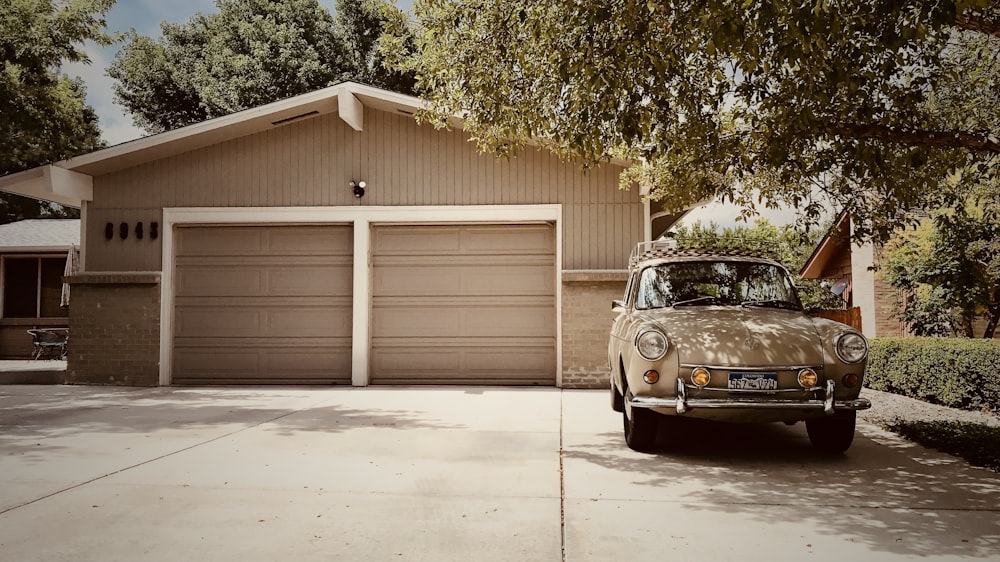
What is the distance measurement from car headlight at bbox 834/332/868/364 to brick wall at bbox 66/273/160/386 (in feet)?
33.8

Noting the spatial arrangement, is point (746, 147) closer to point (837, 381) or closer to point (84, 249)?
point (837, 381)

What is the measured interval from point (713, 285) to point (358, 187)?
673 cm

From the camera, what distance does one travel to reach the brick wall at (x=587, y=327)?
11.4 m

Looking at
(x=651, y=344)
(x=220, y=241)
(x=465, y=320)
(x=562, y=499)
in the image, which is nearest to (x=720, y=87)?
(x=651, y=344)

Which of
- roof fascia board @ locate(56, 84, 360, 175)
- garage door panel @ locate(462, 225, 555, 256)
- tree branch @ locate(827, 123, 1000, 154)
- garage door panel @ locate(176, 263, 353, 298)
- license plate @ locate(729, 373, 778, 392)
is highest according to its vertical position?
roof fascia board @ locate(56, 84, 360, 175)

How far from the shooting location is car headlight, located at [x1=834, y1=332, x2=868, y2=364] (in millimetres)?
5680

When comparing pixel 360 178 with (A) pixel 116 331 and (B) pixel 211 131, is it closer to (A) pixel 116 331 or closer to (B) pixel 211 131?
(B) pixel 211 131

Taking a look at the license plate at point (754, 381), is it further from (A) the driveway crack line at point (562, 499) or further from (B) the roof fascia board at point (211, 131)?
(B) the roof fascia board at point (211, 131)

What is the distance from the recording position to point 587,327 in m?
11.4

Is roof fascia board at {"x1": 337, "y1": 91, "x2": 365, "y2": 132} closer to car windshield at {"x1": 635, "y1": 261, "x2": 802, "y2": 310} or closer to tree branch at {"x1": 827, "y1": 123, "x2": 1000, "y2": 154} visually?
car windshield at {"x1": 635, "y1": 261, "x2": 802, "y2": 310}

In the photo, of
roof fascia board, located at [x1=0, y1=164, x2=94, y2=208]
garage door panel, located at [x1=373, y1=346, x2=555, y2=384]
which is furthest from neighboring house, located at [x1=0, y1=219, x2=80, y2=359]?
garage door panel, located at [x1=373, y1=346, x2=555, y2=384]

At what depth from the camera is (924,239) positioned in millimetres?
14227

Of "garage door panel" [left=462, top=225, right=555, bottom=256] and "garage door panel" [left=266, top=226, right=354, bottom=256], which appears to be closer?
"garage door panel" [left=462, top=225, right=555, bottom=256]

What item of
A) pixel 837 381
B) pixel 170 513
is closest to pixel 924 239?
pixel 837 381
